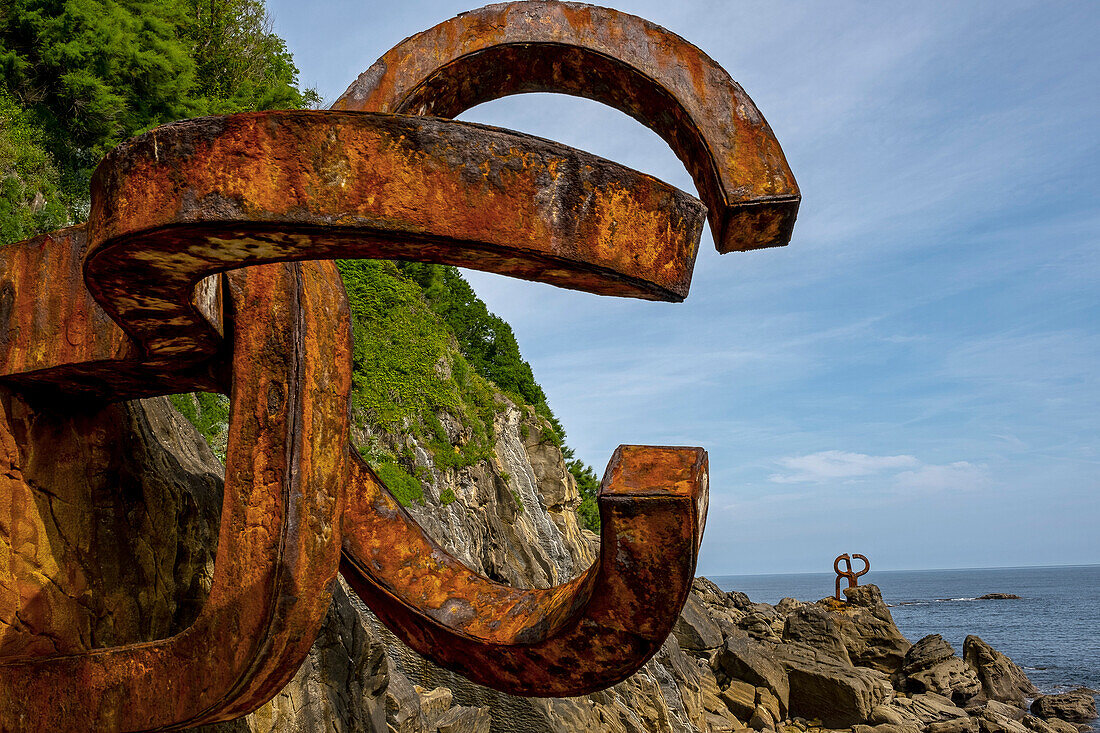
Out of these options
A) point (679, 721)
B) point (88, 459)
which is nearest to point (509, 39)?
point (88, 459)

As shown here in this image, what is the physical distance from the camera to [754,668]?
15891mm

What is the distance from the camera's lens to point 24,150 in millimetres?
9867

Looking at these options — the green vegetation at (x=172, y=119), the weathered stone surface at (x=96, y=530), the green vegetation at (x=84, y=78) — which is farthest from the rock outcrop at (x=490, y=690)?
the green vegetation at (x=84, y=78)

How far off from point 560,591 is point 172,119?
1104 cm

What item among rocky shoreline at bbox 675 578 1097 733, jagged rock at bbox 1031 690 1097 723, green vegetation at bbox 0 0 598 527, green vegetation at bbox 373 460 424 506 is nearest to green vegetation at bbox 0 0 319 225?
green vegetation at bbox 0 0 598 527

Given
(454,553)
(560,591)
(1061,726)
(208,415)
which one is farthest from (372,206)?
(1061,726)

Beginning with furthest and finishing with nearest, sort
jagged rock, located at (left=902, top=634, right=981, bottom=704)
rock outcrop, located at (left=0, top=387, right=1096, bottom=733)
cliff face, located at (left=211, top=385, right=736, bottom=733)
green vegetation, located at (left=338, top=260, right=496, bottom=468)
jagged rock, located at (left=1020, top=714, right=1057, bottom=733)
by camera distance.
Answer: jagged rock, located at (left=902, top=634, right=981, bottom=704) → jagged rock, located at (left=1020, top=714, right=1057, bottom=733) → green vegetation, located at (left=338, top=260, right=496, bottom=468) → cliff face, located at (left=211, top=385, right=736, bottom=733) → rock outcrop, located at (left=0, top=387, right=1096, bottom=733)

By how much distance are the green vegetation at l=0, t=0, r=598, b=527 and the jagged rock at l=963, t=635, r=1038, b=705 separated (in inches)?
683

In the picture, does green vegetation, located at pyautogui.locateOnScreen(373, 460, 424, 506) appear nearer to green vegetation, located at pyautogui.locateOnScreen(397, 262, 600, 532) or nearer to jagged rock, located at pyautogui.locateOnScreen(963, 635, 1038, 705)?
green vegetation, located at pyautogui.locateOnScreen(397, 262, 600, 532)

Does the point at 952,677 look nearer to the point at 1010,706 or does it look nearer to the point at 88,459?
the point at 1010,706

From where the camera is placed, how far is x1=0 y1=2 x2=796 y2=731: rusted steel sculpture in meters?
1.32

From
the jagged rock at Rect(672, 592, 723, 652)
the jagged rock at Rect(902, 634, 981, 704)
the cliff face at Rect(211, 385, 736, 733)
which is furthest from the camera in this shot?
the jagged rock at Rect(902, 634, 981, 704)

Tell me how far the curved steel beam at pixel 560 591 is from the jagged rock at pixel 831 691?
51.0 ft

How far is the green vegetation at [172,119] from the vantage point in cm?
1013
